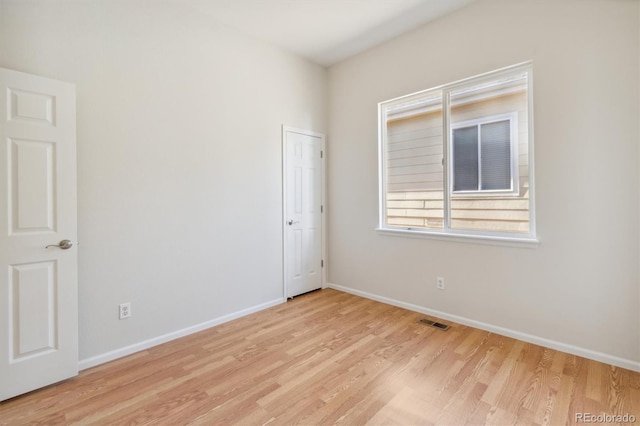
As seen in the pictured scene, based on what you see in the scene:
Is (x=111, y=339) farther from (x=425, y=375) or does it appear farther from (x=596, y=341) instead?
(x=596, y=341)

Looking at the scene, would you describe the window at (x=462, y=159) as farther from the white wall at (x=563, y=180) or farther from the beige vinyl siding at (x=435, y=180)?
the white wall at (x=563, y=180)

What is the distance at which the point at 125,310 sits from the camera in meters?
2.45

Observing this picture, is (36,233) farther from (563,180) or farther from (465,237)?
(563,180)

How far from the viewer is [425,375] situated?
6.93 feet

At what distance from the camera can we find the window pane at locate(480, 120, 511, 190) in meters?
2.73

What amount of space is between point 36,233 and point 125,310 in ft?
2.85

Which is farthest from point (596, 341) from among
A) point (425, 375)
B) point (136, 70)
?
point (136, 70)

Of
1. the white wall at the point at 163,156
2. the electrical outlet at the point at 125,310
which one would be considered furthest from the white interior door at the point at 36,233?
the electrical outlet at the point at 125,310

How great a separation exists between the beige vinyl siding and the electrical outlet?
2.82 m

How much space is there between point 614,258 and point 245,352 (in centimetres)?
292

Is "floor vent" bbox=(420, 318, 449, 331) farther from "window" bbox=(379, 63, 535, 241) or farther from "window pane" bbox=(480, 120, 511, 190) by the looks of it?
"window pane" bbox=(480, 120, 511, 190)

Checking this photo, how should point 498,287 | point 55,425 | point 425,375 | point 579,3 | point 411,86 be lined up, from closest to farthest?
point 55,425
point 425,375
point 579,3
point 498,287
point 411,86

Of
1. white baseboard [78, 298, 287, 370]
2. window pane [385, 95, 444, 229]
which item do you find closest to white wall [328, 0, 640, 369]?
window pane [385, 95, 444, 229]

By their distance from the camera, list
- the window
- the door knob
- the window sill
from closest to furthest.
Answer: the door knob
the window sill
the window
